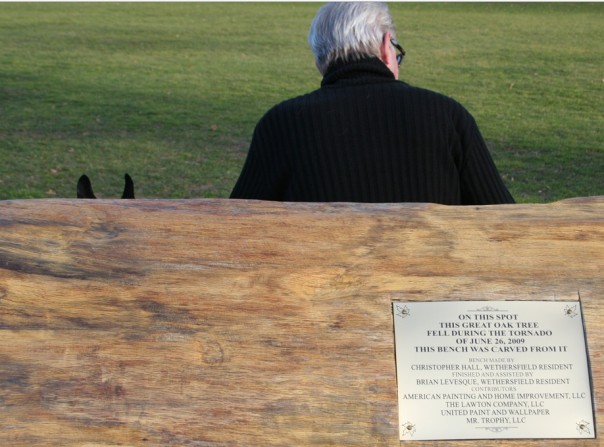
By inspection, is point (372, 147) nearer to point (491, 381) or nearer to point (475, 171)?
point (475, 171)

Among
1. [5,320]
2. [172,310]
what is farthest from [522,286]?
[5,320]

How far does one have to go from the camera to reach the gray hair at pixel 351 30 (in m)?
3.46

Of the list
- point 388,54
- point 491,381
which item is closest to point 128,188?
point 388,54

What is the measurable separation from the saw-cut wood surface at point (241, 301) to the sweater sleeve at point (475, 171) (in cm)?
29

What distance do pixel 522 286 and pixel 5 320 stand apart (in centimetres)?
152

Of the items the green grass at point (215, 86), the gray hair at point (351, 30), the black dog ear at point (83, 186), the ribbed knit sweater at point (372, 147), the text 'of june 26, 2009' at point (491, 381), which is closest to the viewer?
the text 'of june 26, 2009' at point (491, 381)

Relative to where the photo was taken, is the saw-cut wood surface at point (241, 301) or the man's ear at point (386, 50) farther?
the man's ear at point (386, 50)

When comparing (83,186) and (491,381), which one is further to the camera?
(83,186)

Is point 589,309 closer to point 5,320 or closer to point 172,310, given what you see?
point 172,310

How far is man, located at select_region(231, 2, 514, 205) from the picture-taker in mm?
3316

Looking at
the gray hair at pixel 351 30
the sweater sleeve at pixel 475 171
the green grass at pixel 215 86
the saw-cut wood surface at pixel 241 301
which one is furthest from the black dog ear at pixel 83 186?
the green grass at pixel 215 86

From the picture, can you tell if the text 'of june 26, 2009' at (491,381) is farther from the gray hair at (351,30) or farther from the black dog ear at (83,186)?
the black dog ear at (83,186)

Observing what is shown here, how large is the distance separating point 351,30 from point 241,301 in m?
1.10

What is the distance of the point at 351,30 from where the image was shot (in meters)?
3.46
